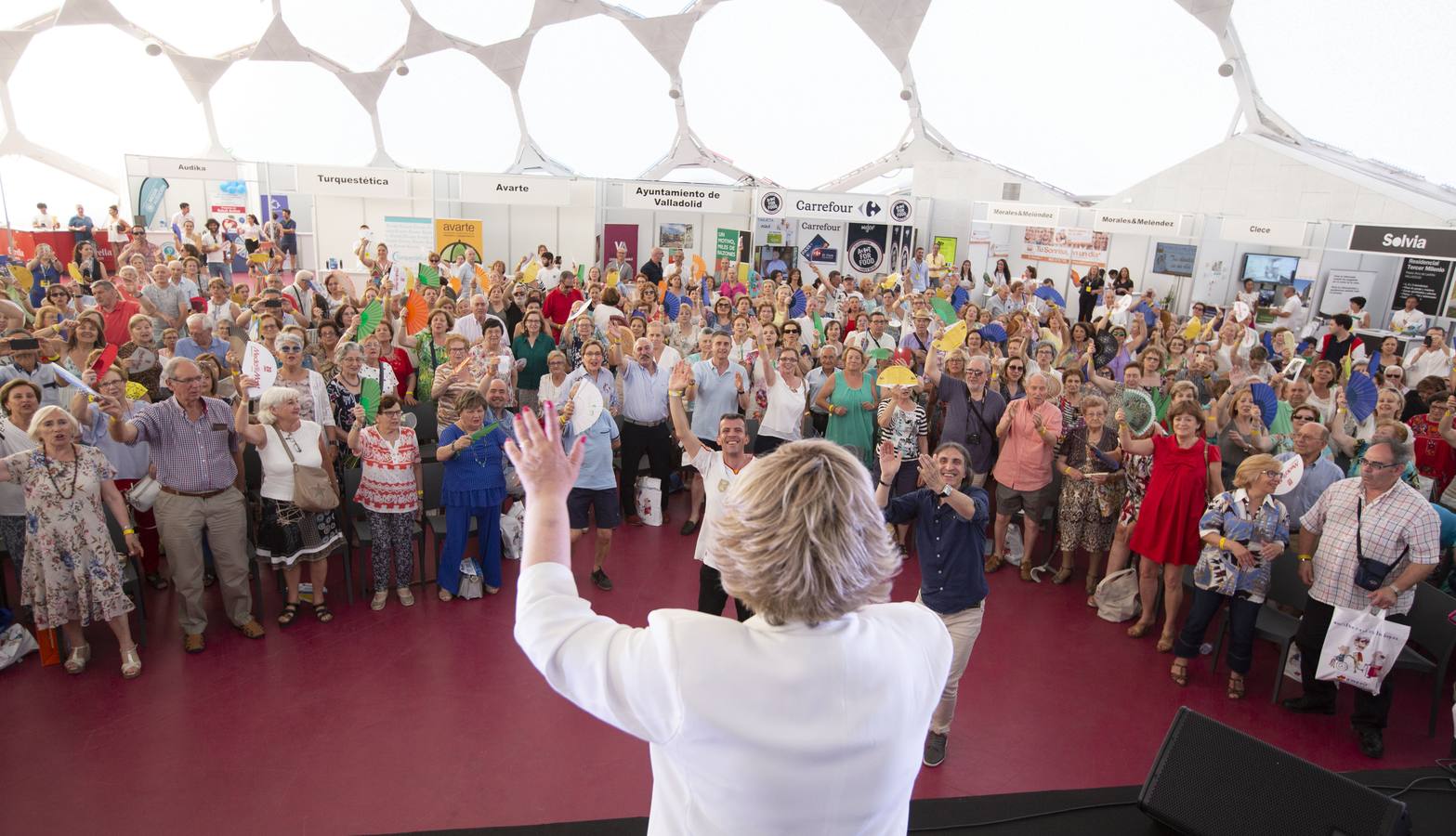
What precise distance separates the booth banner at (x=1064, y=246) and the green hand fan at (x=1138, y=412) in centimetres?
1146

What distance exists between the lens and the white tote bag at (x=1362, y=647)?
13.7ft

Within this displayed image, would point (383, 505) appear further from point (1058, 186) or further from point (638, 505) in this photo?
point (1058, 186)

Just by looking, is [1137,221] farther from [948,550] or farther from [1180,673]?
[948,550]


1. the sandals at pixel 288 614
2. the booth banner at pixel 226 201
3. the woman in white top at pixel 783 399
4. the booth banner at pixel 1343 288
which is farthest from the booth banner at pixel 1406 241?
the booth banner at pixel 226 201

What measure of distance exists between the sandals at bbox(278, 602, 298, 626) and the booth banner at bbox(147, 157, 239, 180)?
45.1 ft

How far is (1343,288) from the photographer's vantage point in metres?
14.5

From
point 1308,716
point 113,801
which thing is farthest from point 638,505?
point 1308,716

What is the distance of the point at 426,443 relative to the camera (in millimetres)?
7016

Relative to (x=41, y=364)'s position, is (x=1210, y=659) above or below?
below

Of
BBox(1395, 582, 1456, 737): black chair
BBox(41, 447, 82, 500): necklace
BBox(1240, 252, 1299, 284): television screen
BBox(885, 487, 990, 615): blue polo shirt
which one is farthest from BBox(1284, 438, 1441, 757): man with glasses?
BBox(1240, 252, 1299, 284): television screen

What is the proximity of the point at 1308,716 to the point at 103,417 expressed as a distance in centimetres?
720

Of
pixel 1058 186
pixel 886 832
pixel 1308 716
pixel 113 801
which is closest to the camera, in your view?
pixel 886 832

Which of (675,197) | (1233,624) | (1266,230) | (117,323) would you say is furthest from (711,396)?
(1266,230)

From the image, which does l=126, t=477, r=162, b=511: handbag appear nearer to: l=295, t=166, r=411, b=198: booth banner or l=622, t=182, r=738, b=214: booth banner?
l=295, t=166, r=411, b=198: booth banner
